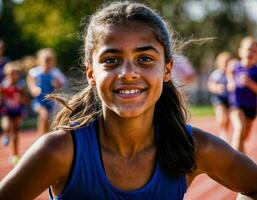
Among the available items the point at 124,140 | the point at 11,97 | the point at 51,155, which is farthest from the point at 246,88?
the point at 51,155

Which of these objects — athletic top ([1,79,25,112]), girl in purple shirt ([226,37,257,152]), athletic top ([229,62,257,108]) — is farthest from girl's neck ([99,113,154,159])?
athletic top ([1,79,25,112])

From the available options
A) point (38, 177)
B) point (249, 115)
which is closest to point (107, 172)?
point (38, 177)

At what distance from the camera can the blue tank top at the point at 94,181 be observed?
249cm

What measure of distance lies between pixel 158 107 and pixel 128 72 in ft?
1.76

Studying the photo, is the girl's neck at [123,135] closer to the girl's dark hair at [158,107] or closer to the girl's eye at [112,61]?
the girl's dark hair at [158,107]

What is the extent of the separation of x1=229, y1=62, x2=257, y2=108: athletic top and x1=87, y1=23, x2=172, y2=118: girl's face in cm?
583

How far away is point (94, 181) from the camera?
2.52 metres

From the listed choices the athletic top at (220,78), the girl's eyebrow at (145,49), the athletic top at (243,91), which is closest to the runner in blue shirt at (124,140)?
the girl's eyebrow at (145,49)

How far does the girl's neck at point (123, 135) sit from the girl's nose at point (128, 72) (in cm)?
29

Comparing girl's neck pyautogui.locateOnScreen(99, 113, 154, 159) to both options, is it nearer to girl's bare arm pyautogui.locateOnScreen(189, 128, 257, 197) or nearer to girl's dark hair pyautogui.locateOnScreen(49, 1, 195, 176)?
girl's dark hair pyautogui.locateOnScreen(49, 1, 195, 176)

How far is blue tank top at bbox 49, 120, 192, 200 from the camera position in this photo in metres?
2.49

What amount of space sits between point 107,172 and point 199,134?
53 centimetres

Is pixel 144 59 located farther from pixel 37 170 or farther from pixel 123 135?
pixel 37 170

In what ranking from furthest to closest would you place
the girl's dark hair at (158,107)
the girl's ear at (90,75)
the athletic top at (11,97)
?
the athletic top at (11,97) < the girl's ear at (90,75) < the girl's dark hair at (158,107)
